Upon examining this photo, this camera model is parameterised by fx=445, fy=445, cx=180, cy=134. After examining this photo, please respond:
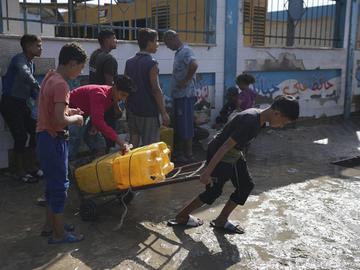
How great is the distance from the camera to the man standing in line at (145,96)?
5.09m

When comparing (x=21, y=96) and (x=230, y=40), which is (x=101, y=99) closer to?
Result: (x=21, y=96)

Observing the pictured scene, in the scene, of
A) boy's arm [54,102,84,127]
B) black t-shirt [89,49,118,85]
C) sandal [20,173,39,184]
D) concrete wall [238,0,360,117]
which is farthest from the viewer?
concrete wall [238,0,360,117]

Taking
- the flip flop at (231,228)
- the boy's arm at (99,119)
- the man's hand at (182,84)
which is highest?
the man's hand at (182,84)

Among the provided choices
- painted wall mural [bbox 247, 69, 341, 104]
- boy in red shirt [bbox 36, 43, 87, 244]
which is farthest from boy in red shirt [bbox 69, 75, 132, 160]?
painted wall mural [bbox 247, 69, 341, 104]

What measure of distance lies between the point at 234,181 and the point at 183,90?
2.58m

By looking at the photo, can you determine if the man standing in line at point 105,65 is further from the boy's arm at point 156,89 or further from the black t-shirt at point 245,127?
the black t-shirt at point 245,127

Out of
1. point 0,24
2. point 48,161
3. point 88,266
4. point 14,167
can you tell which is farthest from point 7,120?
point 88,266

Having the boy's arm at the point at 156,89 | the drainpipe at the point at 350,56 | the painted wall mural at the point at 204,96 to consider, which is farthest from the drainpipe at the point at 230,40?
the drainpipe at the point at 350,56

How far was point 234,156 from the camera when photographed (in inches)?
148

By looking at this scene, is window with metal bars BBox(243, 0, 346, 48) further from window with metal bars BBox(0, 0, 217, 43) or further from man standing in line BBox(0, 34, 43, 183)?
man standing in line BBox(0, 34, 43, 183)

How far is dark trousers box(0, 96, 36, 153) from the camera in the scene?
516 cm

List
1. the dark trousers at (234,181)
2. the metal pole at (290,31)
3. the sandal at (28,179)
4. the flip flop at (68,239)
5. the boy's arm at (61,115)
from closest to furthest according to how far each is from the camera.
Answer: the boy's arm at (61,115) < the flip flop at (68,239) < the dark trousers at (234,181) < the sandal at (28,179) < the metal pole at (290,31)

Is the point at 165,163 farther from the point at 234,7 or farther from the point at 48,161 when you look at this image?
the point at 234,7

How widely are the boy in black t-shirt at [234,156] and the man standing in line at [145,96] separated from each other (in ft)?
4.63
